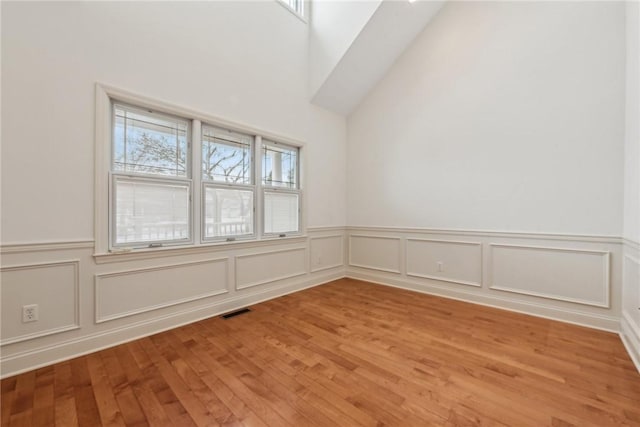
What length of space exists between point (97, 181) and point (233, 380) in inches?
74.0

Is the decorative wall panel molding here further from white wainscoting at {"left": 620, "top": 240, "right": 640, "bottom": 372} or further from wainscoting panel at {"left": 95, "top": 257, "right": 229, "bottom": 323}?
wainscoting panel at {"left": 95, "top": 257, "right": 229, "bottom": 323}

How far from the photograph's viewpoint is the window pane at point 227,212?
300 centimetres

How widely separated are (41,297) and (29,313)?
0.12 m

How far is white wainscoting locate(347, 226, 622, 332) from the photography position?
8.66ft

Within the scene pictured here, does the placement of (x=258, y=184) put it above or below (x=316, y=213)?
above

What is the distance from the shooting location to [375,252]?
14.1 ft

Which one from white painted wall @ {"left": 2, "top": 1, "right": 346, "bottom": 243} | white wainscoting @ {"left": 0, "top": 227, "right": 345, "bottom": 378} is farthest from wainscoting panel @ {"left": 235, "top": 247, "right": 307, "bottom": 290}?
white painted wall @ {"left": 2, "top": 1, "right": 346, "bottom": 243}

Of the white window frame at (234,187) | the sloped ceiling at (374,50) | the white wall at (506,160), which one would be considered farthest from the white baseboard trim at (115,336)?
the sloped ceiling at (374,50)

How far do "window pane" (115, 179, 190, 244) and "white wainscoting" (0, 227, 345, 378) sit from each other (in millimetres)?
171

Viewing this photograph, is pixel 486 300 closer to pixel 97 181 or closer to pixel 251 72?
pixel 251 72

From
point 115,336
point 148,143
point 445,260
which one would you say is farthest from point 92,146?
point 445,260

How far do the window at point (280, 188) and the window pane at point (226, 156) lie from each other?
269 mm

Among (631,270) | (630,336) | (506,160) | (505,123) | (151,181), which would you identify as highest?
(505,123)

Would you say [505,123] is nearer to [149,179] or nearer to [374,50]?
[374,50]
